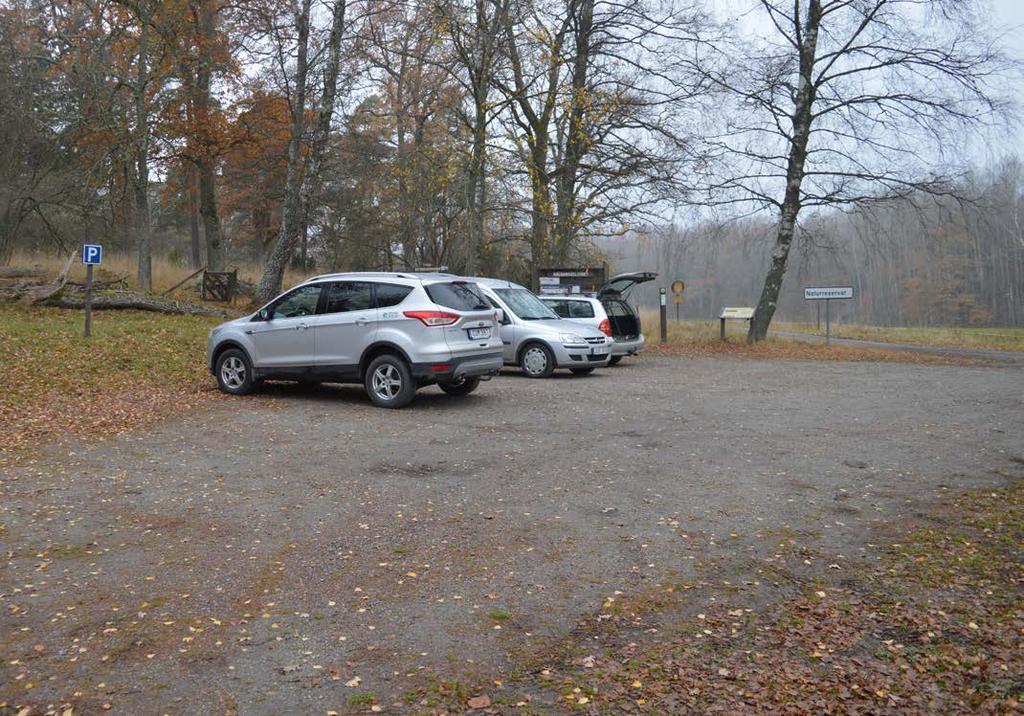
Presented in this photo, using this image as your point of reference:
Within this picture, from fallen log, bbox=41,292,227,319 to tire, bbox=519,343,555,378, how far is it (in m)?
8.88

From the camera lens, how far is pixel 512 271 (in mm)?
32781

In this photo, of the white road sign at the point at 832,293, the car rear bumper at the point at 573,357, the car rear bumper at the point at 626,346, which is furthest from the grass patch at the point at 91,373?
the white road sign at the point at 832,293

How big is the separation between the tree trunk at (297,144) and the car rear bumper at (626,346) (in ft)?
27.4

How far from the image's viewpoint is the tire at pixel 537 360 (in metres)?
15.9

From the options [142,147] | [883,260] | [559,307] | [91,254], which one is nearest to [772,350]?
[559,307]

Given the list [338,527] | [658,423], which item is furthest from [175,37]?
[338,527]

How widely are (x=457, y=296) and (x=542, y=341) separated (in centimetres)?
468

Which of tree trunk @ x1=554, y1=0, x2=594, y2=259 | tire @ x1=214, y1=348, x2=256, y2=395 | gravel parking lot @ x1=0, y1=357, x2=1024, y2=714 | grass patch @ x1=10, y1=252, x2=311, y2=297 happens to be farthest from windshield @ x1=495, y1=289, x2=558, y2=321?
grass patch @ x1=10, y1=252, x2=311, y2=297

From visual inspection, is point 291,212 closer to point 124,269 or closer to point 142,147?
point 142,147

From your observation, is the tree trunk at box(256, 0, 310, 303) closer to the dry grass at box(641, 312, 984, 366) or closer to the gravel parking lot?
the gravel parking lot

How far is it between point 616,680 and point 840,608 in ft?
4.88

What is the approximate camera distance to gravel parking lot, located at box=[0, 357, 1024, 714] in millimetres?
3701

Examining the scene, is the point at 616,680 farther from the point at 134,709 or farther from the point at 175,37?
the point at 175,37

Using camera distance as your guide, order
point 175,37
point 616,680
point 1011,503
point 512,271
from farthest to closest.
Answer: point 512,271 → point 175,37 → point 1011,503 → point 616,680
